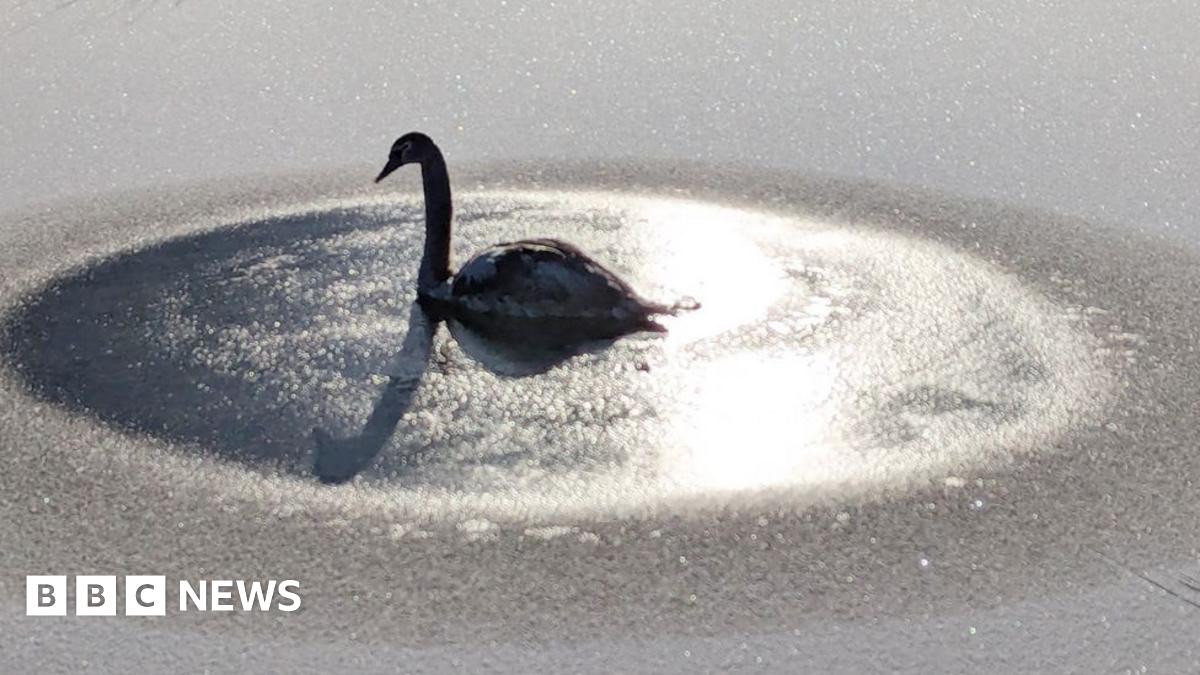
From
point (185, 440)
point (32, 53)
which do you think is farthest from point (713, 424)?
point (32, 53)

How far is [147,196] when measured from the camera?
855 cm

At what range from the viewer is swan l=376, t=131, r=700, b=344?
7.07m

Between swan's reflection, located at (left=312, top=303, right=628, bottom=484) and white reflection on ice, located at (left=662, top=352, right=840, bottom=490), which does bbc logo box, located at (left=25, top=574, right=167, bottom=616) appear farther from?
white reflection on ice, located at (left=662, top=352, right=840, bottom=490)

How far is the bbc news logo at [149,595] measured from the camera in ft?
16.9

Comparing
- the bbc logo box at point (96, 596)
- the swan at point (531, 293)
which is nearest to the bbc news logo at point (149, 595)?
the bbc logo box at point (96, 596)

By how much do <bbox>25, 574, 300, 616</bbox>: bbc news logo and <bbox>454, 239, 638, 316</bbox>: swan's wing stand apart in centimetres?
217

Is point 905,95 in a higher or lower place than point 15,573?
higher

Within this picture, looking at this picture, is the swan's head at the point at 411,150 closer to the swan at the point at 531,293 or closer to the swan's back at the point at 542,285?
the swan at the point at 531,293

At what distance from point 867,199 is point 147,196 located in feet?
11.1

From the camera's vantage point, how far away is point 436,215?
7.52 m

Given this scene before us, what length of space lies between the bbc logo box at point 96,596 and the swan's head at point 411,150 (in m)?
2.78

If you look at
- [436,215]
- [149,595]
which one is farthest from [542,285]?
[149,595]

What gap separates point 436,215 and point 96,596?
2.73m

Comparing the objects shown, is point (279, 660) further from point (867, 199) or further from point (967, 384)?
point (867, 199)
